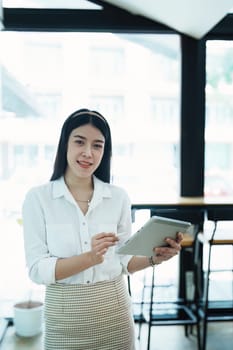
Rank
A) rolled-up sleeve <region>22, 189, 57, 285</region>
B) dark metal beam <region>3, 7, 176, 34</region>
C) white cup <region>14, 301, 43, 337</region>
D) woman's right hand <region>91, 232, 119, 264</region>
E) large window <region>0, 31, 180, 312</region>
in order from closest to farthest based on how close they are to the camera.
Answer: woman's right hand <region>91, 232, 119, 264</region>, rolled-up sleeve <region>22, 189, 57, 285</region>, white cup <region>14, 301, 43, 337</region>, dark metal beam <region>3, 7, 176, 34</region>, large window <region>0, 31, 180, 312</region>

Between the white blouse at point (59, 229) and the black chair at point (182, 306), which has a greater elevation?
the white blouse at point (59, 229)

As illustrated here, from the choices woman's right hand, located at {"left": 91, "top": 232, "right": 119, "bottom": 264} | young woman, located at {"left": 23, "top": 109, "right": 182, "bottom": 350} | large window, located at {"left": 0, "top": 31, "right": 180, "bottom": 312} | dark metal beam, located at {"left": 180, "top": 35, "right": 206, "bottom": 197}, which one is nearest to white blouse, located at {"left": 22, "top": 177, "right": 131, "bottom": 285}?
young woman, located at {"left": 23, "top": 109, "right": 182, "bottom": 350}

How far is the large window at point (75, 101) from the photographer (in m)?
3.12

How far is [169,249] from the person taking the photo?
1405 mm

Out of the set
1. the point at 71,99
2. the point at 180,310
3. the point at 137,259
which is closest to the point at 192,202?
the point at 180,310

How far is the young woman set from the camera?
131 cm

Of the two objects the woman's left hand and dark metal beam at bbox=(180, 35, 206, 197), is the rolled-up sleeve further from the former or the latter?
dark metal beam at bbox=(180, 35, 206, 197)

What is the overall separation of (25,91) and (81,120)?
1.89 meters

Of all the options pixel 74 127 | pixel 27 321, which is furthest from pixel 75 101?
pixel 74 127

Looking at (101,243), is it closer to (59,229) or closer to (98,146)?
(59,229)

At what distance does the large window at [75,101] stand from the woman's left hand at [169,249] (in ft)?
5.17

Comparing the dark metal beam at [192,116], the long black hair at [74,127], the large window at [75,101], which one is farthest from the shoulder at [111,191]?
the dark metal beam at [192,116]

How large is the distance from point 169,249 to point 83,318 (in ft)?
1.25

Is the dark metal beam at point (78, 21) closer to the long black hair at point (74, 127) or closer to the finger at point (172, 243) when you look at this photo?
the long black hair at point (74, 127)
